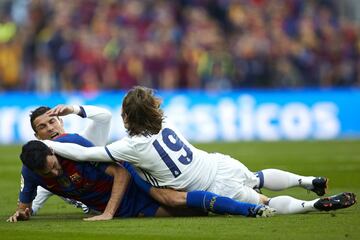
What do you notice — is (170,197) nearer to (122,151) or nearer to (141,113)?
(122,151)

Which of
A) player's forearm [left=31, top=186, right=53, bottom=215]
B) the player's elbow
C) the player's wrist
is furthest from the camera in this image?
player's forearm [left=31, top=186, right=53, bottom=215]

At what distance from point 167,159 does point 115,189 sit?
620 mm

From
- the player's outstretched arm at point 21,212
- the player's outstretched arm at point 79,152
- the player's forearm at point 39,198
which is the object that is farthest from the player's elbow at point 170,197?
the player's forearm at point 39,198

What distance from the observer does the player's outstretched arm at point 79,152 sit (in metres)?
9.02

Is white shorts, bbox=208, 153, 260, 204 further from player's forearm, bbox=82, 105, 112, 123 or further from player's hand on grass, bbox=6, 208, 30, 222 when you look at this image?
player's hand on grass, bbox=6, 208, 30, 222

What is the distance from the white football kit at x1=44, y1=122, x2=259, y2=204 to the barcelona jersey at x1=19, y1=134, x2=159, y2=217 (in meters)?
0.22

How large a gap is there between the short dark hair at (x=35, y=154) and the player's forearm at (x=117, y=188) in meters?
0.74

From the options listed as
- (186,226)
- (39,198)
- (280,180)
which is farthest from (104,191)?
(280,180)

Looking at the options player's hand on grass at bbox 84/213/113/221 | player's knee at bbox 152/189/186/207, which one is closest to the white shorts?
player's knee at bbox 152/189/186/207

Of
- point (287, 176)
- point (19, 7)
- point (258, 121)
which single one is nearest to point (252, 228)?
point (287, 176)

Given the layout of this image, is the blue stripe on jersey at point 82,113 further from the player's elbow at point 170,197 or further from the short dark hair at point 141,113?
the player's elbow at point 170,197

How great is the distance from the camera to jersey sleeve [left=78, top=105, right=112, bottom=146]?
391 inches

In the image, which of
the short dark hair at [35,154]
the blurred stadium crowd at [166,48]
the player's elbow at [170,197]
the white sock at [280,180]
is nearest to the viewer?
the short dark hair at [35,154]

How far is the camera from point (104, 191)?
372 inches
